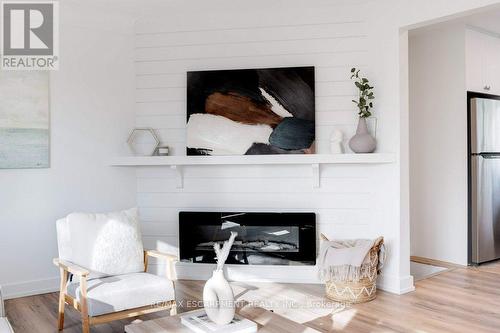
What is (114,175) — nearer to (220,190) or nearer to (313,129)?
(220,190)

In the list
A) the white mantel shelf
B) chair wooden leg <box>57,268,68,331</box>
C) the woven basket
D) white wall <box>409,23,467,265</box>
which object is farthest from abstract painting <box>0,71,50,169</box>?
white wall <box>409,23,467,265</box>

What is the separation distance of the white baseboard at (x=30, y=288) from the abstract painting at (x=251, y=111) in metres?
1.77

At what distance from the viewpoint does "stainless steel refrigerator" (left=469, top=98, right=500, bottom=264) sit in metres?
5.04

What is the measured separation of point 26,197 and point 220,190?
1773mm

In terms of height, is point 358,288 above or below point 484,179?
below

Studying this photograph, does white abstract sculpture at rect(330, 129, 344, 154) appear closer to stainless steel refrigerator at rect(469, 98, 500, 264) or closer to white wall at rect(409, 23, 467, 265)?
white wall at rect(409, 23, 467, 265)

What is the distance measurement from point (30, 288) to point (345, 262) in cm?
280

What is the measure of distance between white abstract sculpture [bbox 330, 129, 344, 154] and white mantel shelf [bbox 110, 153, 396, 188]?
12 centimetres

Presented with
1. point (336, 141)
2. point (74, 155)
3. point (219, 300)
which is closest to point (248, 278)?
point (336, 141)

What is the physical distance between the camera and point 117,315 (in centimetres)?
298

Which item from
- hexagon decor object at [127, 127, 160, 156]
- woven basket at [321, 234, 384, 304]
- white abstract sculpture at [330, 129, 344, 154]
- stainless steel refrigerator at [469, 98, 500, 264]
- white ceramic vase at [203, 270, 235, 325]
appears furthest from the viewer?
stainless steel refrigerator at [469, 98, 500, 264]

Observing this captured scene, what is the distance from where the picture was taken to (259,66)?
14.9 ft

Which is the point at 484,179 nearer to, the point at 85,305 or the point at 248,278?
the point at 248,278

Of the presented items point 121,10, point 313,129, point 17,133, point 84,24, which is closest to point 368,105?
point 313,129
